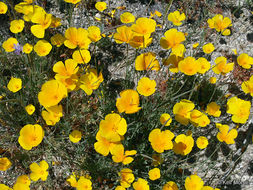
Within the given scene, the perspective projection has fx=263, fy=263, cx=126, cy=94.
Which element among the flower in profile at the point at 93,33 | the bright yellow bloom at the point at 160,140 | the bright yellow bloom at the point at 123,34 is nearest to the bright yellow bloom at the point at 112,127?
the bright yellow bloom at the point at 160,140

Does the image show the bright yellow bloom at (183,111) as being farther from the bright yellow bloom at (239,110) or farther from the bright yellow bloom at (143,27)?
the bright yellow bloom at (143,27)

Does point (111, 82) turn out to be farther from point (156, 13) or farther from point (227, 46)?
point (227, 46)

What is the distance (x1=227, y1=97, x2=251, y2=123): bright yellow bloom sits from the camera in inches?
105

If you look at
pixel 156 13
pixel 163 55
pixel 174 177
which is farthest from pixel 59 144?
pixel 156 13

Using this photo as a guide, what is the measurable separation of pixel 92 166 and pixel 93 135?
1.04 feet

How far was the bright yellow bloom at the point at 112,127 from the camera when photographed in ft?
7.30

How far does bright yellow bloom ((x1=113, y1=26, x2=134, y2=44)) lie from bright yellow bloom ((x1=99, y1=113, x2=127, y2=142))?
84 cm

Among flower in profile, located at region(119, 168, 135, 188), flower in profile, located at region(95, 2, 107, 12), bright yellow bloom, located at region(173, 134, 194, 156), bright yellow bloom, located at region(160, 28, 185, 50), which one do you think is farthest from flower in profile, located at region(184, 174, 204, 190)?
flower in profile, located at region(95, 2, 107, 12)

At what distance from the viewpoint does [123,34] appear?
2.72m

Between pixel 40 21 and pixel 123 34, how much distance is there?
35.8 inches

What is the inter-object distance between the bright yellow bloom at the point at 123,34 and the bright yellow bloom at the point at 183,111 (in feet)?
2.77

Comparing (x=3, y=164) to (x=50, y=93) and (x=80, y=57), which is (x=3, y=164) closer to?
(x=50, y=93)

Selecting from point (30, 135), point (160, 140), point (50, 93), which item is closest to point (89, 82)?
point (50, 93)

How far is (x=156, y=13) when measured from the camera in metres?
3.78
